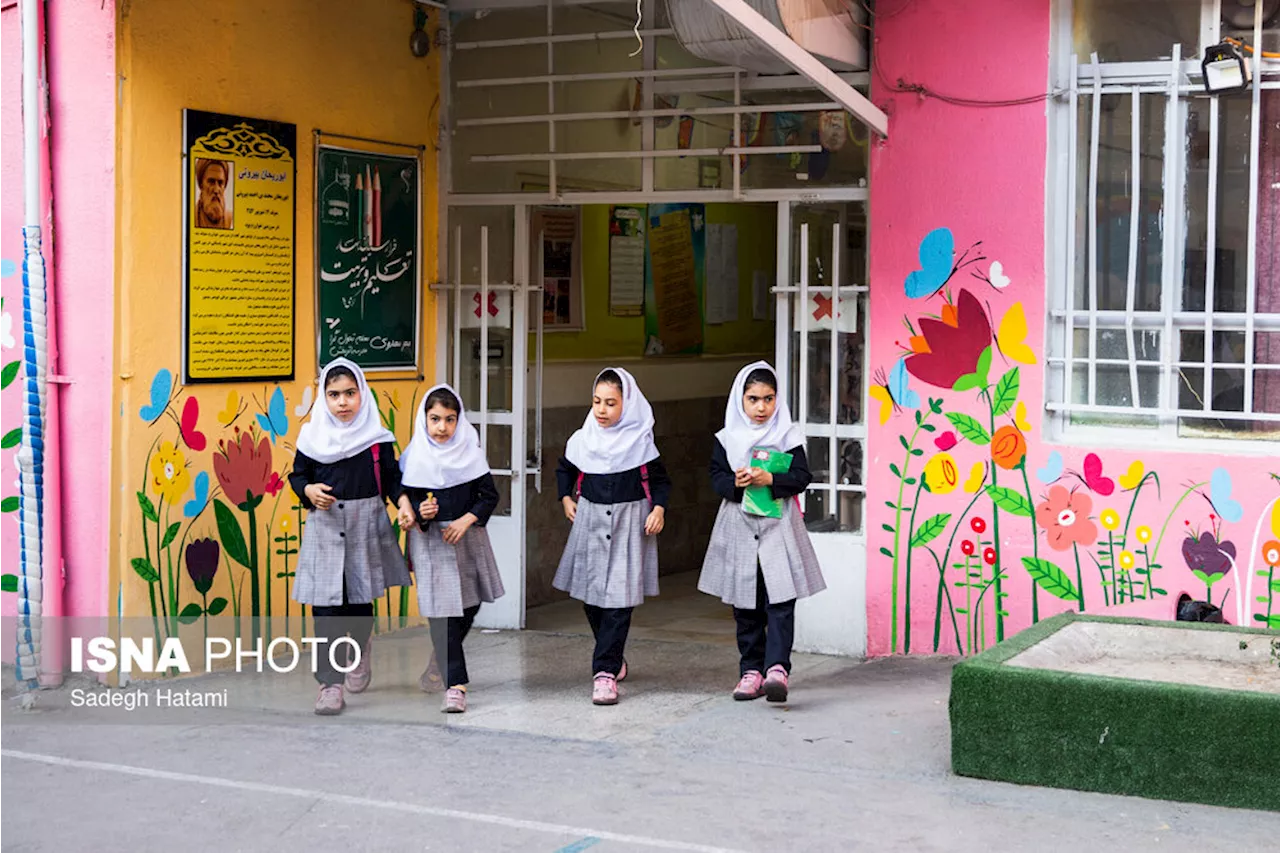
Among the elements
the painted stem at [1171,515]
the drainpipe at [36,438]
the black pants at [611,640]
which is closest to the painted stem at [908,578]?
the painted stem at [1171,515]

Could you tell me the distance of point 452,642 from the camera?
23.9 ft

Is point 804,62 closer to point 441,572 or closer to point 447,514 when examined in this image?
point 447,514

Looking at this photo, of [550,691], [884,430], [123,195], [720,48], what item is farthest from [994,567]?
[123,195]

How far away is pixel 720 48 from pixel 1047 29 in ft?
5.01

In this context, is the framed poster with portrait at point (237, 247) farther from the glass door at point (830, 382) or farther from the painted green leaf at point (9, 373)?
the glass door at point (830, 382)

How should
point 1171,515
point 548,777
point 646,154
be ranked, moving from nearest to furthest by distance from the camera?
point 548,777
point 1171,515
point 646,154

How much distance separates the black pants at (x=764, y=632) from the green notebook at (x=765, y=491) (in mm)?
274

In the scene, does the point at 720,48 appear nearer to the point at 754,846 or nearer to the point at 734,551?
the point at 734,551

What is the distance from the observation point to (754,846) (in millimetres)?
5316

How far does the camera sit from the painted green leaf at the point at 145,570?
758cm

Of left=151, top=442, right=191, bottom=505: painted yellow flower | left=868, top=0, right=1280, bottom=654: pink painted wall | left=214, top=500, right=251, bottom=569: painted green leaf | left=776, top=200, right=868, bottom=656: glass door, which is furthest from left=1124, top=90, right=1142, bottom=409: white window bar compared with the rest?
left=151, top=442, right=191, bottom=505: painted yellow flower

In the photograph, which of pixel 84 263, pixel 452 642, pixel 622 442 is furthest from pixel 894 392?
pixel 84 263

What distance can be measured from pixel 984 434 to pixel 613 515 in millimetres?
1885

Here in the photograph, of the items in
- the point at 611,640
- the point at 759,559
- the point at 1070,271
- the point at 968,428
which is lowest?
the point at 611,640
